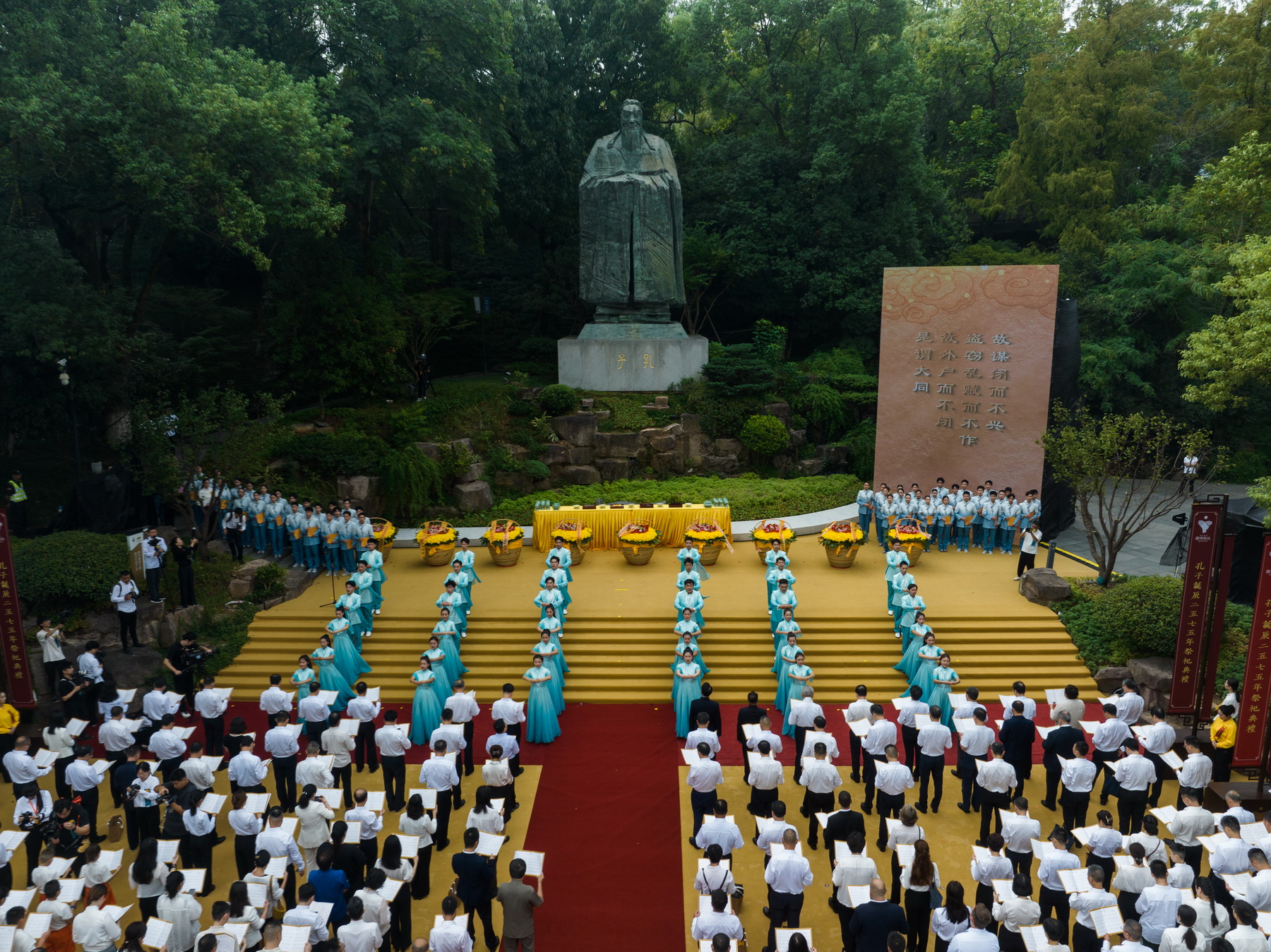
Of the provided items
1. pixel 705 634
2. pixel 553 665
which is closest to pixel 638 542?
pixel 705 634

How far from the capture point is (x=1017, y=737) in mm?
9656

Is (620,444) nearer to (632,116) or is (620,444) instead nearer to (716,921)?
(632,116)

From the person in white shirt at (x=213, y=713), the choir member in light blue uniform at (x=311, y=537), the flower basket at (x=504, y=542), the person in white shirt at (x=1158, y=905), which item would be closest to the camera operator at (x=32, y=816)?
the person in white shirt at (x=213, y=713)

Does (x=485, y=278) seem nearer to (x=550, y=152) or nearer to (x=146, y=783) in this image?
(x=550, y=152)

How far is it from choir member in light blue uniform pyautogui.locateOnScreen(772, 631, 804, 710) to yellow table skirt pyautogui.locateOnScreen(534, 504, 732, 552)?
510 centimetres

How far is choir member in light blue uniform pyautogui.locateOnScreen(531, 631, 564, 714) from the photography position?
11.7 metres

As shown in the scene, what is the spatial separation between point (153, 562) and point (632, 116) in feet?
52.1

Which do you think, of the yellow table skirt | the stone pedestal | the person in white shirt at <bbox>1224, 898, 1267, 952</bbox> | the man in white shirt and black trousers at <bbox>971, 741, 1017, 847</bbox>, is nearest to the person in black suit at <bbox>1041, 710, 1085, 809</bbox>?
the man in white shirt and black trousers at <bbox>971, 741, 1017, 847</bbox>

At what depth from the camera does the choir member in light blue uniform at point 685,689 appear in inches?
441

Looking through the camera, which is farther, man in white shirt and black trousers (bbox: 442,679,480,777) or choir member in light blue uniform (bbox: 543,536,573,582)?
choir member in light blue uniform (bbox: 543,536,573,582)

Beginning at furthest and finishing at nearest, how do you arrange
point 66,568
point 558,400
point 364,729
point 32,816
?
point 558,400 < point 66,568 < point 364,729 < point 32,816

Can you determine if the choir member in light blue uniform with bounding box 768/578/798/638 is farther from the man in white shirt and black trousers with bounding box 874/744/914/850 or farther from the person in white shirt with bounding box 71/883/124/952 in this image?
→ the person in white shirt with bounding box 71/883/124/952

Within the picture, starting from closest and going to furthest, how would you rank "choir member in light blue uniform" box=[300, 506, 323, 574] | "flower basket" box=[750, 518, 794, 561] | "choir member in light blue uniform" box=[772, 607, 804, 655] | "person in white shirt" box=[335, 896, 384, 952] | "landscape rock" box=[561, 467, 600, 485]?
"person in white shirt" box=[335, 896, 384, 952], "choir member in light blue uniform" box=[772, 607, 804, 655], "choir member in light blue uniform" box=[300, 506, 323, 574], "flower basket" box=[750, 518, 794, 561], "landscape rock" box=[561, 467, 600, 485]

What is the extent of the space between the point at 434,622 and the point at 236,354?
14.0m
